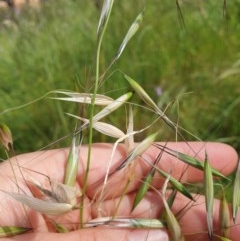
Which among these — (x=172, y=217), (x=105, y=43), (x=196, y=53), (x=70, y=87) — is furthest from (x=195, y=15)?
(x=172, y=217)

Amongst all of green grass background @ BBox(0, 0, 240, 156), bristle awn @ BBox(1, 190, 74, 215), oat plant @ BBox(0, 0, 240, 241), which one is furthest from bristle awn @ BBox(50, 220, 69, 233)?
green grass background @ BBox(0, 0, 240, 156)

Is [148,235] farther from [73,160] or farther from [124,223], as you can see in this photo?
[73,160]

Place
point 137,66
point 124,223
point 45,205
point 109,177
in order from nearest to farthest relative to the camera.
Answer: point 45,205, point 124,223, point 109,177, point 137,66

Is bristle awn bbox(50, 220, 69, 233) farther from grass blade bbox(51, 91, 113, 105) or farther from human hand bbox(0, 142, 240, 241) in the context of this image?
grass blade bbox(51, 91, 113, 105)

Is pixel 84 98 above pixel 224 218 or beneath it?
above

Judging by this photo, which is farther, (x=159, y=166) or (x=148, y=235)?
(x=159, y=166)

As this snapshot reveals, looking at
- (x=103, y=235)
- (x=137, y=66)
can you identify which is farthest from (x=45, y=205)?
(x=137, y=66)

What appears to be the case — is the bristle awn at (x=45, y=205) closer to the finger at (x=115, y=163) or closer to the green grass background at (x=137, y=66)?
the finger at (x=115, y=163)
